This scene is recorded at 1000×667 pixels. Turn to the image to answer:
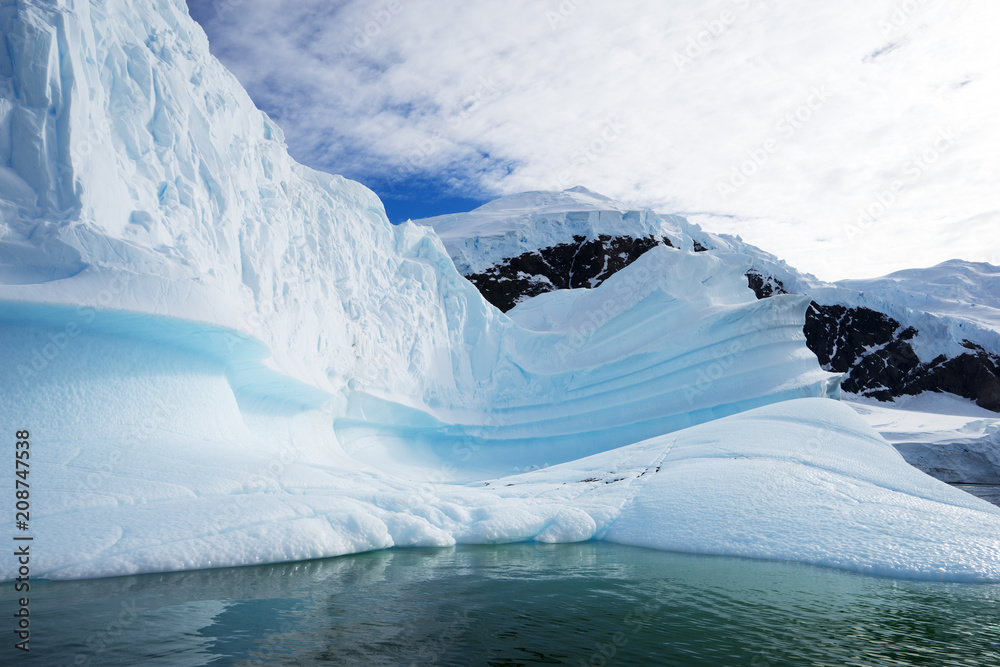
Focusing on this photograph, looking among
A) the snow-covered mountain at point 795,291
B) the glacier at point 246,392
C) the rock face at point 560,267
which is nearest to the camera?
the glacier at point 246,392

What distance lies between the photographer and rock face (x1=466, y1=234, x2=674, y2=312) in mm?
36562

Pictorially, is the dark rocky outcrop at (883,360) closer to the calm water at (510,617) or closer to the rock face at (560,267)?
the rock face at (560,267)

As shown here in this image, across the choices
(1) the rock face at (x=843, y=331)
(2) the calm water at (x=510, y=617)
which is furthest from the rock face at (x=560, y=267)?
(2) the calm water at (x=510, y=617)

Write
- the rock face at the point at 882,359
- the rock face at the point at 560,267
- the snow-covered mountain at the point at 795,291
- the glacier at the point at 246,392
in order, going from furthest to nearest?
the snow-covered mountain at the point at 795,291, the rock face at the point at 560,267, the rock face at the point at 882,359, the glacier at the point at 246,392

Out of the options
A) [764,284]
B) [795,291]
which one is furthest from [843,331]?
[764,284]

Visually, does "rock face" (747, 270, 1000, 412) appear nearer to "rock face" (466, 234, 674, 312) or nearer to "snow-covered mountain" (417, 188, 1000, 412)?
"snow-covered mountain" (417, 188, 1000, 412)

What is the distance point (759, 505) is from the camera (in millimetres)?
6371

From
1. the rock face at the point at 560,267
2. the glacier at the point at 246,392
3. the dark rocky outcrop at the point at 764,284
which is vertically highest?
the rock face at the point at 560,267

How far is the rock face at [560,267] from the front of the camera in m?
36.6

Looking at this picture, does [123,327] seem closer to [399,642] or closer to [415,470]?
[399,642]

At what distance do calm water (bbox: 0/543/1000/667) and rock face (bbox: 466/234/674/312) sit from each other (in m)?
31.2

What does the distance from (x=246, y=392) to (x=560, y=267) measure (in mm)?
32059

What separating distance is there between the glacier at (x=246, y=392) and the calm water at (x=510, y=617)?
710 mm

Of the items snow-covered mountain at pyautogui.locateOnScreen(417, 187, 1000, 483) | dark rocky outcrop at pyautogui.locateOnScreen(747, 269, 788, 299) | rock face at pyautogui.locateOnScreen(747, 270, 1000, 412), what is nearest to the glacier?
snow-covered mountain at pyautogui.locateOnScreen(417, 187, 1000, 483)
